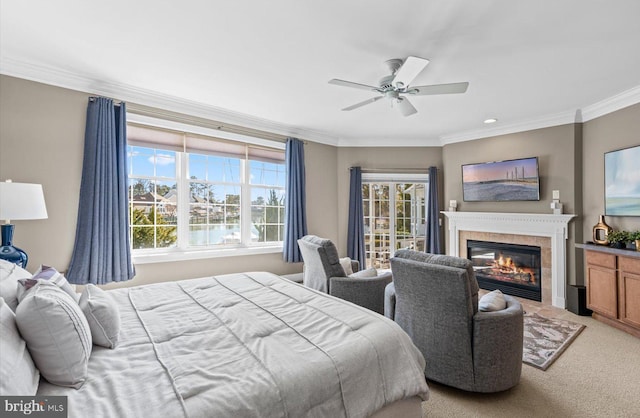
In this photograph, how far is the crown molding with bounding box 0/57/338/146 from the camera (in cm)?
287

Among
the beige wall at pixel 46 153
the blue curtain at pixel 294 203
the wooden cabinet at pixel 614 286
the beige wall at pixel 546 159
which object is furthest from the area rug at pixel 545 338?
the beige wall at pixel 46 153

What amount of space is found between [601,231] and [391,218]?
299 cm

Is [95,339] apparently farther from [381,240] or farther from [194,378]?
[381,240]

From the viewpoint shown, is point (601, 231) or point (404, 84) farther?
point (601, 231)

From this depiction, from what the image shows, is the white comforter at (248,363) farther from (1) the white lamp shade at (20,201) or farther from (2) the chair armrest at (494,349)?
(1) the white lamp shade at (20,201)

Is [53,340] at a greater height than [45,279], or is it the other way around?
[45,279]

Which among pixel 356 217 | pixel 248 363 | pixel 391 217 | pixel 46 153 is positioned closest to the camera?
pixel 248 363

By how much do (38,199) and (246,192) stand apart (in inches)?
99.2

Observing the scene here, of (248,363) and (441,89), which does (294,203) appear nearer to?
(441,89)

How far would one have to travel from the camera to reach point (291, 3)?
2020 millimetres

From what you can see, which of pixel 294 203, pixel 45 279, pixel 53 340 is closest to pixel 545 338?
pixel 294 203

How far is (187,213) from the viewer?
4086mm

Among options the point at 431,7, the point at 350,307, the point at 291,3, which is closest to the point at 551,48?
the point at 431,7

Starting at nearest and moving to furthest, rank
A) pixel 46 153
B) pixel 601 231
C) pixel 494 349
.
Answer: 1. pixel 494 349
2. pixel 46 153
3. pixel 601 231
